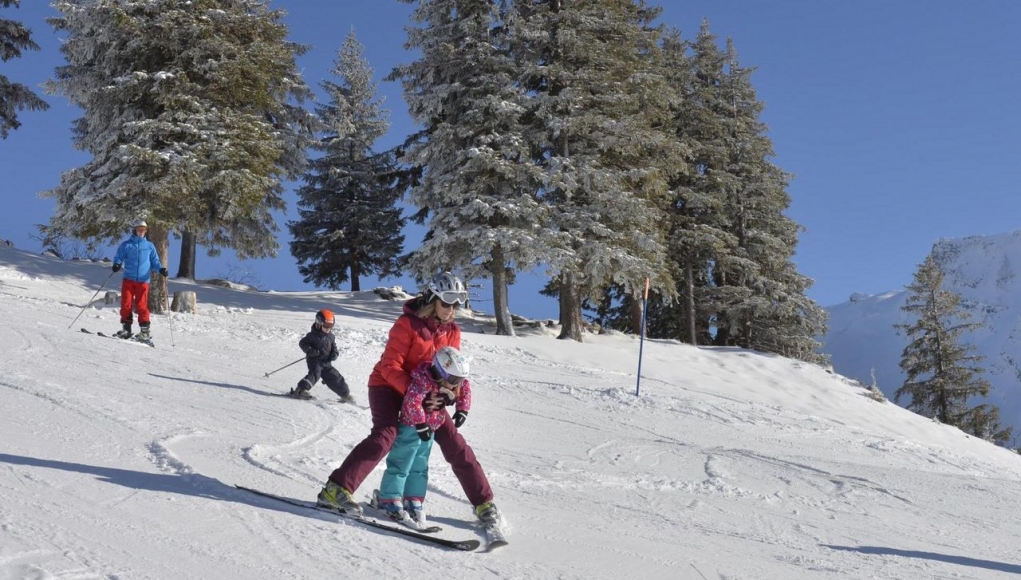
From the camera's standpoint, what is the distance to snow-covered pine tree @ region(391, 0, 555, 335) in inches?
672

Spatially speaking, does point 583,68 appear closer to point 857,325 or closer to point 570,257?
point 570,257

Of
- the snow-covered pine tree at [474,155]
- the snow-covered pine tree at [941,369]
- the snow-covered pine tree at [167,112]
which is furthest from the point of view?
the snow-covered pine tree at [941,369]

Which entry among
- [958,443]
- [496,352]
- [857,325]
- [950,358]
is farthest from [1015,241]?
[496,352]

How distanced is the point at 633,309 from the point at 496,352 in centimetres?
1096

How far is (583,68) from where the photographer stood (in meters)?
18.7

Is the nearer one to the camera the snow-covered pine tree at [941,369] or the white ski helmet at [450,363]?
the white ski helmet at [450,363]

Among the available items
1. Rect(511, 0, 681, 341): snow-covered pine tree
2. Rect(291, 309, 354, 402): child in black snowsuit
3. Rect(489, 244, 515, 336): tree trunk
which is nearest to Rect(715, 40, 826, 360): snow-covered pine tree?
Rect(511, 0, 681, 341): snow-covered pine tree

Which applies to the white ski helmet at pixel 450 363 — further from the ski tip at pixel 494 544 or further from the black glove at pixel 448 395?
the ski tip at pixel 494 544

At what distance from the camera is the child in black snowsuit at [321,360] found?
841 centimetres

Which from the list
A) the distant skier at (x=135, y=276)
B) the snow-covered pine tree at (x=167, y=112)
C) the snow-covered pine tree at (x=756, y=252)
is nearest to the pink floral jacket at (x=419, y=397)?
the distant skier at (x=135, y=276)

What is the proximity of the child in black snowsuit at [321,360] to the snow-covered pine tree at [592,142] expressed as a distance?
9080mm

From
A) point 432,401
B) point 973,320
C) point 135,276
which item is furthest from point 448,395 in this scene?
point 973,320

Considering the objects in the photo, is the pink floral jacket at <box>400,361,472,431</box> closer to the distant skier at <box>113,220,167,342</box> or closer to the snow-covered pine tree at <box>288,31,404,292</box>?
the distant skier at <box>113,220,167,342</box>

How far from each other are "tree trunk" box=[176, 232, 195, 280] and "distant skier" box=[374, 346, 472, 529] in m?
21.3
